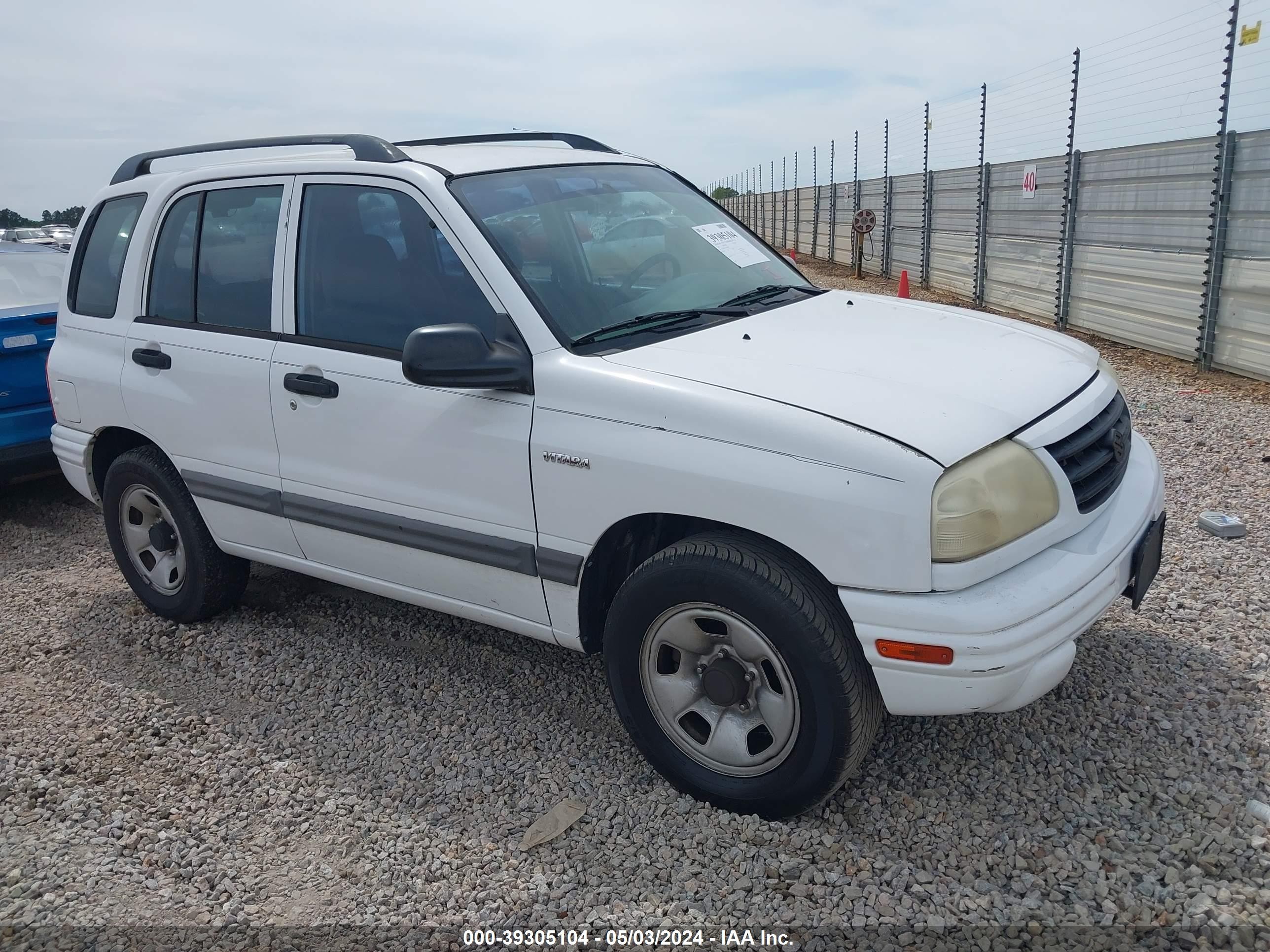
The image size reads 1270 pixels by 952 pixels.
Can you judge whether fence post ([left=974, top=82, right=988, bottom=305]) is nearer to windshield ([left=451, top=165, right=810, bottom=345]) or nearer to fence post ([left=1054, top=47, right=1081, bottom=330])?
fence post ([left=1054, top=47, right=1081, bottom=330])

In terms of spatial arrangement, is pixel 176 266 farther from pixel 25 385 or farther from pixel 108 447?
pixel 25 385

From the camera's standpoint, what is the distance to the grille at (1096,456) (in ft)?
8.97

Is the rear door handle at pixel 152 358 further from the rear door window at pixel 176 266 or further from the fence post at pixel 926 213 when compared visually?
the fence post at pixel 926 213

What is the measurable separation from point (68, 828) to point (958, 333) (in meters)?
3.28

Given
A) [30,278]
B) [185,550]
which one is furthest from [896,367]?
[30,278]

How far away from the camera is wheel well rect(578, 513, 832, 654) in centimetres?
296

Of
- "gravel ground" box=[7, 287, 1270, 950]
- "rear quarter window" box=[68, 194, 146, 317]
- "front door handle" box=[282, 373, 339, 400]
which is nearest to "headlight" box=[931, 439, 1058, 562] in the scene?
"gravel ground" box=[7, 287, 1270, 950]

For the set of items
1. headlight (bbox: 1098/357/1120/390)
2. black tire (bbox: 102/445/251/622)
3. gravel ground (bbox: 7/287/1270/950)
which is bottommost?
gravel ground (bbox: 7/287/1270/950)

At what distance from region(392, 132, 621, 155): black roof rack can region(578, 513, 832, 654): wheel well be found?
1932 mm

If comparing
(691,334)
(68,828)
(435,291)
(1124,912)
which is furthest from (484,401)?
(1124,912)

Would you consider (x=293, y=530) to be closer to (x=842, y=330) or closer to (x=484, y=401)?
(x=484, y=401)

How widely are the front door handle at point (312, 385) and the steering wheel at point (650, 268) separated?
1.05 m

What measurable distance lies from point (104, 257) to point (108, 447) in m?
0.86

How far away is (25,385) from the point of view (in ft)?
19.9
